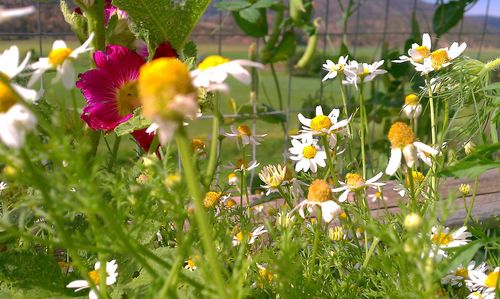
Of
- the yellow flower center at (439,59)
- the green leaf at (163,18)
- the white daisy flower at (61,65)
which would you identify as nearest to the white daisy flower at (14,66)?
the white daisy flower at (61,65)

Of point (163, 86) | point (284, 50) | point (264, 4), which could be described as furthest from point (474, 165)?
point (284, 50)

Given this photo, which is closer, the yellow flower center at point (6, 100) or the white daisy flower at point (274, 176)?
the yellow flower center at point (6, 100)

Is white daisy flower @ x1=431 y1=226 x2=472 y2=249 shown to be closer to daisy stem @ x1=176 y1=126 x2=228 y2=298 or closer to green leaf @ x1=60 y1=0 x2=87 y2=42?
daisy stem @ x1=176 y1=126 x2=228 y2=298

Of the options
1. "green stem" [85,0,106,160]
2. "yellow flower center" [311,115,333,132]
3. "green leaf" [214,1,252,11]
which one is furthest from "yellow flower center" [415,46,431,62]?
"green leaf" [214,1,252,11]

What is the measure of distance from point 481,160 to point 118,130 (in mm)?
302

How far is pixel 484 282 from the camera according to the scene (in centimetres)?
52

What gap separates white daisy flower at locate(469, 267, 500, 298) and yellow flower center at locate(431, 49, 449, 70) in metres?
0.19

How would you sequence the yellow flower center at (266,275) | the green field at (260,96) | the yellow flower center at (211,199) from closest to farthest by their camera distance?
the yellow flower center at (266,275), the yellow flower center at (211,199), the green field at (260,96)

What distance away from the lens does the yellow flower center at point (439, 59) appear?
63 centimetres

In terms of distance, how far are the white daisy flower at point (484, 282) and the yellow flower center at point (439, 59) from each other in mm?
195

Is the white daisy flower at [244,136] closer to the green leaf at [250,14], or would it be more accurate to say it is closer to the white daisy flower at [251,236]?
the white daisy flower at [251,236]

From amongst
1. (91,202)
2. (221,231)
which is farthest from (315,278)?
(91,202)

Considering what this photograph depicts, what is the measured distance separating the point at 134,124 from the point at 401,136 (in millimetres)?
234

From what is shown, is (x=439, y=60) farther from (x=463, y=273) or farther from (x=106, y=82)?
(x=106, y=82)
